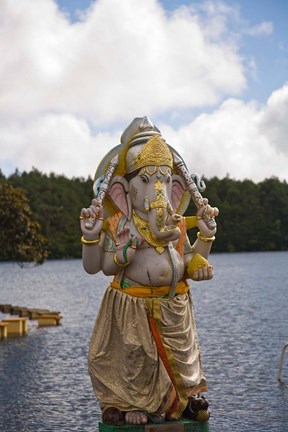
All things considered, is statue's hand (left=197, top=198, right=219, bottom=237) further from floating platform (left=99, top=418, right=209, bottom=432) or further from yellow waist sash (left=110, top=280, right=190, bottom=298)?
floating platform (left=99, top=418, right=209, bottom=432)

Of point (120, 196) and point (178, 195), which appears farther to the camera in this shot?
point (178, 195)

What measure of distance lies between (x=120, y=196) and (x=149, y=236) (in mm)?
370

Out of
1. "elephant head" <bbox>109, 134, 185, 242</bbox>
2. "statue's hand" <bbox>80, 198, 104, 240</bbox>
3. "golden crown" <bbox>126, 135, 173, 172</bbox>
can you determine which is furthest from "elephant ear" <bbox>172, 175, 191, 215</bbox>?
"statue's hand" <bbox>80, 198, 104, 240</bbox>

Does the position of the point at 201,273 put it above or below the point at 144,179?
below

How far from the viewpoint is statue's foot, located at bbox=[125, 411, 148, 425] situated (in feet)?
18.1

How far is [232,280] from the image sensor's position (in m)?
36.2

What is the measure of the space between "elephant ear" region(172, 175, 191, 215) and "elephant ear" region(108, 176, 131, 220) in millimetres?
356

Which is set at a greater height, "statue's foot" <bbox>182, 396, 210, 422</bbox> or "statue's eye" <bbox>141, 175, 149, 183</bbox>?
"statue's eye" <bbox>141, 175, 149, 183</bbox>

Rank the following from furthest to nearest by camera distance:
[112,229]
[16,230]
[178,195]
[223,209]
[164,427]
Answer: [223,209], [16,230], [178,195], [112,229], [164,427]

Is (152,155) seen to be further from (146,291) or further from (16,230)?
(16,230)

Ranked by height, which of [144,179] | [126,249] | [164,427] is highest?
[144,179]

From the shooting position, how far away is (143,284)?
18.5 feet

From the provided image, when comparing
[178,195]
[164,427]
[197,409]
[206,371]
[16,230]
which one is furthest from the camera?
[16,230]

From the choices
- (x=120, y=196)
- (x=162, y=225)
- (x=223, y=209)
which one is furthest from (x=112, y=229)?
(x=223, y=209)
